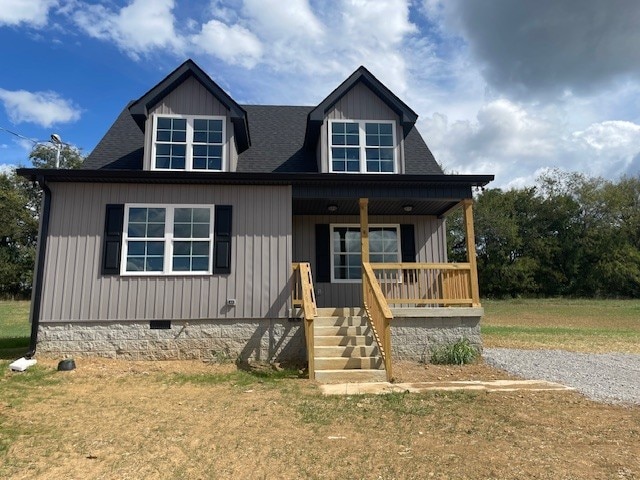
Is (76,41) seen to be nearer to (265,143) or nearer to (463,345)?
(265,143)

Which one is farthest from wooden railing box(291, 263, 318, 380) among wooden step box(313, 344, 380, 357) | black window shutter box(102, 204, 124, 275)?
black window shutter box(102, 204, 124, 275)

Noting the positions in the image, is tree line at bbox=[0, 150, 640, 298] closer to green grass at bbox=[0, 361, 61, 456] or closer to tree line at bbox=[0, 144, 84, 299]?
tree line at bbox=[0, 144, 84, 299]

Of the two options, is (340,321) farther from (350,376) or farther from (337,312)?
(350,376)

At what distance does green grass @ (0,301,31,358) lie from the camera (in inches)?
372

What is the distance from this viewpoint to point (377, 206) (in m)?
10.8

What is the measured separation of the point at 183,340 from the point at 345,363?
3475mm

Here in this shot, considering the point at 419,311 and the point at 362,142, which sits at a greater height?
the point at 362,142

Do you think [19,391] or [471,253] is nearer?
[19,391]

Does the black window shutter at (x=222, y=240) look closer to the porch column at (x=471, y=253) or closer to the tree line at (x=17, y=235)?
the porch column at (x=471, y=253)

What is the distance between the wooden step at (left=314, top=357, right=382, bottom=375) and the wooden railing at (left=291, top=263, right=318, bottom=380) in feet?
0.66

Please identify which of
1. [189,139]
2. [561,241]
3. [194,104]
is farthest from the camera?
[561,241]

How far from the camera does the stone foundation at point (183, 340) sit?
8.32 meters

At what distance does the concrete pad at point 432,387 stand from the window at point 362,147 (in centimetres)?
541

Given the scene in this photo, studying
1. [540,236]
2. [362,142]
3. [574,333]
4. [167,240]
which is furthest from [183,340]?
[540,236]
